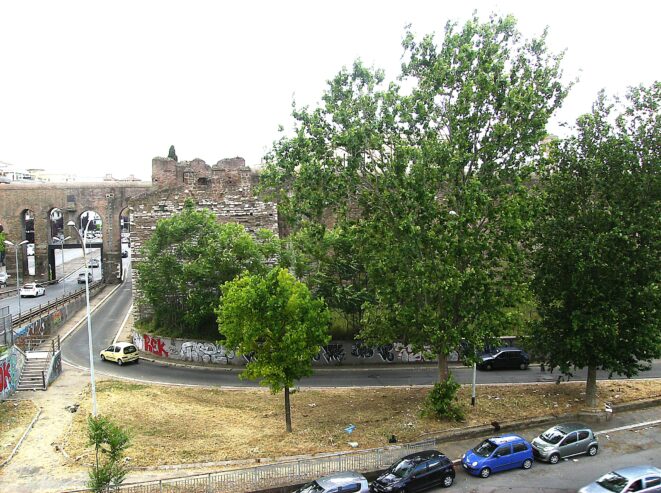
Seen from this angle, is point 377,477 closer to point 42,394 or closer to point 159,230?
point 42,394

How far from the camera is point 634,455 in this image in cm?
2020

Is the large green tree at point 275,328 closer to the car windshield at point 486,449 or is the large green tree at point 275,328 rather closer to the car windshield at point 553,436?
the car windshield at point 486,449

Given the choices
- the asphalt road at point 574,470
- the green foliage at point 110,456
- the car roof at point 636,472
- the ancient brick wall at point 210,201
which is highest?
the ancient brick wall at point 210,201

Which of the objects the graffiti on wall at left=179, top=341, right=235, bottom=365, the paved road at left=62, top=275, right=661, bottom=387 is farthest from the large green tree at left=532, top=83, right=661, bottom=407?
the graffiti on wall at left=179, top=341, right=235, bottom=365

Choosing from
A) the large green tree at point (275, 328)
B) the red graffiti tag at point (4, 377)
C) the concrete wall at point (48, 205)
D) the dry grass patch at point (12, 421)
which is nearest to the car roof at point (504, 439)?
the large green tree at point (275, 328)

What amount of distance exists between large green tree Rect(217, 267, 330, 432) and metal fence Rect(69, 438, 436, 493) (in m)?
4.13

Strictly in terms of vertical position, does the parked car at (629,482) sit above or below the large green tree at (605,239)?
below

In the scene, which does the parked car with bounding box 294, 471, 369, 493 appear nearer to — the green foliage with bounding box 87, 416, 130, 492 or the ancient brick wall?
the green foliage with bounding box 87, 416, 130, 492

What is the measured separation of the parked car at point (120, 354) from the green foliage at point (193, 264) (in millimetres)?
3114

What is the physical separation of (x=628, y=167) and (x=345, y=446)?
646 inches

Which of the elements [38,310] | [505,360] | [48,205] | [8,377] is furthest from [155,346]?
[48,205]

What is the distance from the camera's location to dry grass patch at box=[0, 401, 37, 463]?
20.0 meters

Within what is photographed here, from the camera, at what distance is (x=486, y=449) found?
1878 centimetres

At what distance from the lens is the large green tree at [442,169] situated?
2109 centimetres
